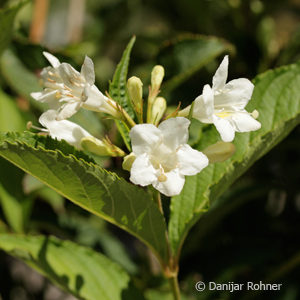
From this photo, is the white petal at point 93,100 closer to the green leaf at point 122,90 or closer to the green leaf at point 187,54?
the green leaf at point 122,90

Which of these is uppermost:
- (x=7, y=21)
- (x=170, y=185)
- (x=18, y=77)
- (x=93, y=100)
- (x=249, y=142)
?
(x=7, y=21)

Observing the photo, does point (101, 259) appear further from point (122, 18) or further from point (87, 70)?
point (122, 18)

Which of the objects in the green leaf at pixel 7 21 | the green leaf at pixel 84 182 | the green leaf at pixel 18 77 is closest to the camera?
the green leaf at pixel 84 182

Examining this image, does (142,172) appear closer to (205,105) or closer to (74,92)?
(205,105)

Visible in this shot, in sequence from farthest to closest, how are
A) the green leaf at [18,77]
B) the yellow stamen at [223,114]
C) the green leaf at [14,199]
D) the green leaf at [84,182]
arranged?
the green leaf at [18,77] → the green leaf at [14,199] → the yellow stamen at [223,114] → the green leaf at [84,182]

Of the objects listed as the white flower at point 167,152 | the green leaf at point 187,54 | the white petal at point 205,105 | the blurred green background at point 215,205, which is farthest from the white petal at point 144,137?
the green leaf at point 187,54

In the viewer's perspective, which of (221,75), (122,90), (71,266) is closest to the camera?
(221,75)

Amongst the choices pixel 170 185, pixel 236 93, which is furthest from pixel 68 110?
pixel 236 93
